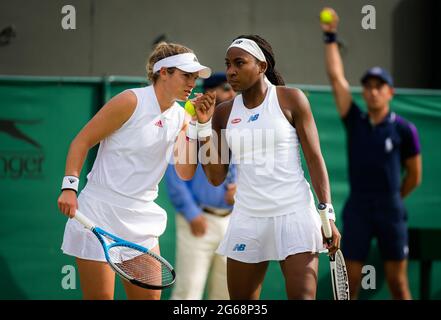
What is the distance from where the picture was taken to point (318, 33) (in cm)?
859

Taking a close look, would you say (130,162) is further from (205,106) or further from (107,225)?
(205,106)

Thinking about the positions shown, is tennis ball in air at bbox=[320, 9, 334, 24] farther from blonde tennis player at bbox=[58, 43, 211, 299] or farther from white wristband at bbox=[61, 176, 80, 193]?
white wristband at bbox=[61, 176, 80, 193]

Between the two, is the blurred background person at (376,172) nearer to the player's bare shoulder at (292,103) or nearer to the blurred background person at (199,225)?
the blurred background person at (199,225)

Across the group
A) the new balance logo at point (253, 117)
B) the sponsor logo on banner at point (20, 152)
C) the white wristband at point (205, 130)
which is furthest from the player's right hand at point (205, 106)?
the sponsor logo on banner at point (20, 152)

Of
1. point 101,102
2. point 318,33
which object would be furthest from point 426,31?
point 101,102

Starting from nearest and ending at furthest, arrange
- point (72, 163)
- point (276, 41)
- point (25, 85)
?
point (72, 163)
point (25, 85)
point (276, 41)

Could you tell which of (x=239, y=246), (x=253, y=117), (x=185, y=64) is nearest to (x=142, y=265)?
(x=239, y=246)

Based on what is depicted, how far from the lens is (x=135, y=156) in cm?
553

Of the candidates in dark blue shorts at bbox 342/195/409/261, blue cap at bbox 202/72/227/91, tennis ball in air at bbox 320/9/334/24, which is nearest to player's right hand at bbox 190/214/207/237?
blue cap at bbox 202/72/227/91

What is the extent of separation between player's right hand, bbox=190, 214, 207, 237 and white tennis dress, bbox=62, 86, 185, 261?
1.63 meters

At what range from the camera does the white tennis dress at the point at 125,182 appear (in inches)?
217

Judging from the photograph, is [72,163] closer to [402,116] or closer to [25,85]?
[25,85]

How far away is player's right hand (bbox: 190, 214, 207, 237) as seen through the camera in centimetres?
722
